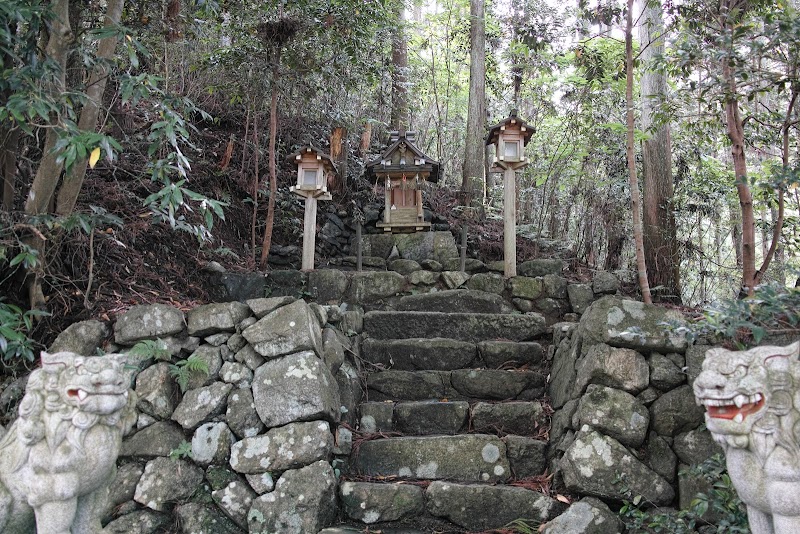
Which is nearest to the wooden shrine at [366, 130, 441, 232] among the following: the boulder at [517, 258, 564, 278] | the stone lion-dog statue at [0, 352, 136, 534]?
the boulder at [517, 258, 564, 278]

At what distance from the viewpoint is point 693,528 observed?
321 centimetres

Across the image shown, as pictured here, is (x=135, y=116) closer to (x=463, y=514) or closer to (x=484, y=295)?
(x=484, y=295)

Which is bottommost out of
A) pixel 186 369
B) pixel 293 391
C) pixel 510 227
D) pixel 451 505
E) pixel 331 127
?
pixel 451 505

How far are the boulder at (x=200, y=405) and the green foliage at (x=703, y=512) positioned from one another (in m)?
2.55

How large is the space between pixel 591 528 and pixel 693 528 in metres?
0.54

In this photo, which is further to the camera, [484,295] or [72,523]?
[484,295]

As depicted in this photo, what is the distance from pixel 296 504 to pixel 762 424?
2496 millimetres

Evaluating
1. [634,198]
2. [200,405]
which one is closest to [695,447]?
[634,198]

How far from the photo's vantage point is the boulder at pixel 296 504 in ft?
11.2

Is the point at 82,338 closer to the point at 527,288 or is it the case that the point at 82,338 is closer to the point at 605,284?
the point at 527,288

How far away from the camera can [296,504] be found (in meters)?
3.47

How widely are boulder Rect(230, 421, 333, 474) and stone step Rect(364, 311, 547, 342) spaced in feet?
5.86

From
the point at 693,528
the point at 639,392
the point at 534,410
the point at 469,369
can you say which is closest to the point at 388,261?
the point at 469,369

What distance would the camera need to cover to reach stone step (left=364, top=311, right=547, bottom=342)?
5.34 m
